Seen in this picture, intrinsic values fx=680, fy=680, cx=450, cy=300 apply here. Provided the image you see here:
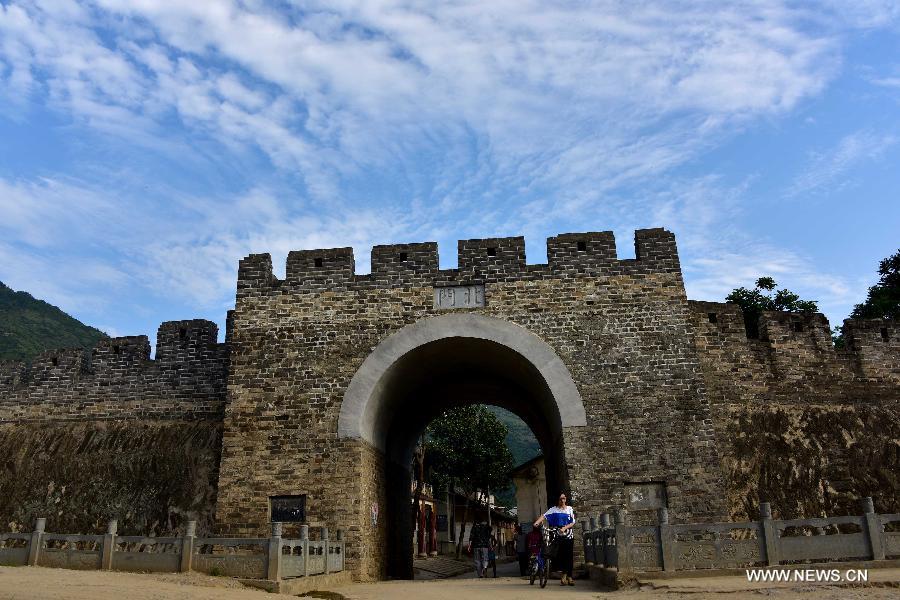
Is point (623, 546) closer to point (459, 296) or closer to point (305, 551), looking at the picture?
point (305, 551)

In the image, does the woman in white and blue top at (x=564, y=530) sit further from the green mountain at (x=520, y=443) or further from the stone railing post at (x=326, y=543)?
the green mountain at (x=520, y=443)

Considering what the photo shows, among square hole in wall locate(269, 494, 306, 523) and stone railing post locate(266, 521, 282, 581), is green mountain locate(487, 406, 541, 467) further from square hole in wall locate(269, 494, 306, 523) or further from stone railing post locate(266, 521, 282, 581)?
stone railing post locate(266, 521, 282, 581)

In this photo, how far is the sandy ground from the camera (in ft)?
21.2

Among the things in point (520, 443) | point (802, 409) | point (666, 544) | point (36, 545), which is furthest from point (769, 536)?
point (520, 443)

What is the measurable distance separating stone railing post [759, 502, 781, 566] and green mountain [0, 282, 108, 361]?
133ft

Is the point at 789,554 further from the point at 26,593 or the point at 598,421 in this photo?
the point at 26,593

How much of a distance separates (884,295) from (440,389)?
17002 millimetres

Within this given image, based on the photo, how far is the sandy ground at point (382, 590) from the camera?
6473 mm

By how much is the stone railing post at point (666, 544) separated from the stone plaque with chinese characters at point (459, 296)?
517cm

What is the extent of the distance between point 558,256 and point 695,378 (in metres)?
3.16

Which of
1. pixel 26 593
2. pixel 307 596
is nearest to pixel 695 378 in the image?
pixel 307 596

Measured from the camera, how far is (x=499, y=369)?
1394 centimetres

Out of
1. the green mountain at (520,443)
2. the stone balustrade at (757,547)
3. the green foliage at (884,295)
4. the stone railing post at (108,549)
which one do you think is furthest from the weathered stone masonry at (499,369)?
the green mountain at (520,443)

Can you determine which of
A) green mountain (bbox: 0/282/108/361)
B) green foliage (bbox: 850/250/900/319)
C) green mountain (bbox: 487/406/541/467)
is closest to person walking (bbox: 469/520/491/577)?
green foliage (bbox: 850/250/900/319)
